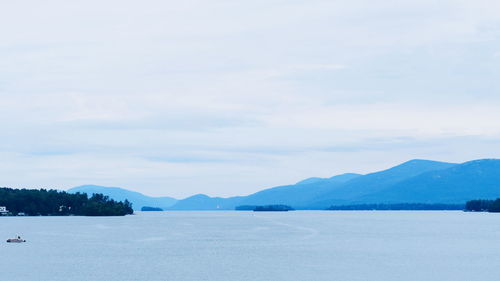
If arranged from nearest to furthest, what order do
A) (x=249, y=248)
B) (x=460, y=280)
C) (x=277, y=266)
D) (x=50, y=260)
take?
(x=460, y=280), (x=277, y=266), (x=50, y=260), (x=249, y=248)

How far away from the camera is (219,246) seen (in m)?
138

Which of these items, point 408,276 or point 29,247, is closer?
point 408,276

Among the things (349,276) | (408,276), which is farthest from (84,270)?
(408,276)

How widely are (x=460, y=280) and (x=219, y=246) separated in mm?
61094

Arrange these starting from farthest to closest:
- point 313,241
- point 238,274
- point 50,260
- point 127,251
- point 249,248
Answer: point 313,241 → point 249,248 → point 127,251 → point 50,260 → point 238,274

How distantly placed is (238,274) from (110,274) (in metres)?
16.1

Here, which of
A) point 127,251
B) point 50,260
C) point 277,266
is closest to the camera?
point 277,266

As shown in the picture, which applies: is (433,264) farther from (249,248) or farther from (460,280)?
(249,248)

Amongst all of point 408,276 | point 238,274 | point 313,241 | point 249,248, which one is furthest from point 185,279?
point 313,241

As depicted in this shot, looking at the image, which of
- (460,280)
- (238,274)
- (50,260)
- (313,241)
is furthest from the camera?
(313,241)

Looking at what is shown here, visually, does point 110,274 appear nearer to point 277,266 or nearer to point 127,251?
point 277,266

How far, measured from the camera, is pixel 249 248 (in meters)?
132

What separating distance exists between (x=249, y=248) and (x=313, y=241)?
2372 cm

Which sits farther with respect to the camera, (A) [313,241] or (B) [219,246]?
(A) [313,241]
